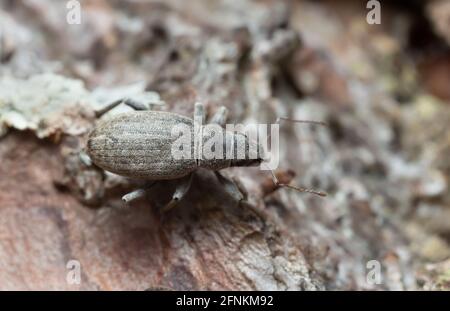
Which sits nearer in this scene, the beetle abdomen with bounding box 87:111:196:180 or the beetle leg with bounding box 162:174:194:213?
the beetle abdomen with bounding box 87:111:196:180

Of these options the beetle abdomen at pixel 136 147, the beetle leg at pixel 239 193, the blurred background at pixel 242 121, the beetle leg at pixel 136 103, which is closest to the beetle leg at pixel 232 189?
the beetle leg at pixel 239 193

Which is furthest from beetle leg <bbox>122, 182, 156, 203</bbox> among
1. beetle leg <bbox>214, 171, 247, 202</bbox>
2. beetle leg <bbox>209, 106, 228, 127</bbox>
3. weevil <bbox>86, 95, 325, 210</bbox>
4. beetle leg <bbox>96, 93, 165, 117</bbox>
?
beetle leg <bbox>209, 106, 228, 127</bbox>

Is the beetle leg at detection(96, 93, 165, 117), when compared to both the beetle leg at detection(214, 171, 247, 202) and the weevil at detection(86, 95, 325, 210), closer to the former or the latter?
the weevil at detection(86, 95, 325, 210)

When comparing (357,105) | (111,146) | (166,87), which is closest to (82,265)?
(111,146)

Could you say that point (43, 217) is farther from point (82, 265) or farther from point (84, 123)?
point (84, 123)

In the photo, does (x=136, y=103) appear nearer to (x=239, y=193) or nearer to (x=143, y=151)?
(x=143, y=151)

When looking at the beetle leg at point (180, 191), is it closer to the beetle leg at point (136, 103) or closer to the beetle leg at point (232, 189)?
the beetle leg at point (232, 189)
